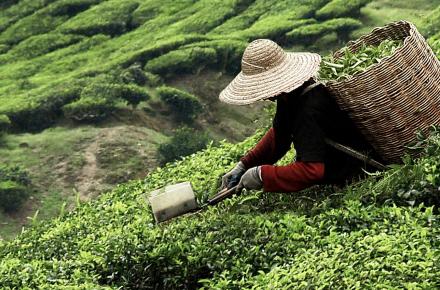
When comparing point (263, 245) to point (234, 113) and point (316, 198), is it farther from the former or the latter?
point (234, 113)

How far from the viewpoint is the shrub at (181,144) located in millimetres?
21750

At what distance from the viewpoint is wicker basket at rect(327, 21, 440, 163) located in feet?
14.7

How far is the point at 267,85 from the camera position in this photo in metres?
4.72

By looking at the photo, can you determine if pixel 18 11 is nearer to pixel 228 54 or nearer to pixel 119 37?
pixel 119 37

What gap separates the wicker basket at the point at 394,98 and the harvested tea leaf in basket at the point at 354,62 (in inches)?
2.7

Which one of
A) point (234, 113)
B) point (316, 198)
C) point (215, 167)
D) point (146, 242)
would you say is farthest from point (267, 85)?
point (234, 113)

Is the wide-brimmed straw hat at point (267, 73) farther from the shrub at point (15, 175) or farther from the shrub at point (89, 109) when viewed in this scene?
the shrub at point (89, 109)

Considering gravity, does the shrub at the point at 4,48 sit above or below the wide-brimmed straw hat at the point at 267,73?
below

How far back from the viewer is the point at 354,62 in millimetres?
4730

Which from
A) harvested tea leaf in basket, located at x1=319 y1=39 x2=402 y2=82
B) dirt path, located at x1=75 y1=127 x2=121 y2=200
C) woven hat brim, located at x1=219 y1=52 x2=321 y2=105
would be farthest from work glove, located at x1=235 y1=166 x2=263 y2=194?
dirt path, located at x1=75 y1=127 x2=121 y2=200

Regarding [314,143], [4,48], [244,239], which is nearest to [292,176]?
[314,143]

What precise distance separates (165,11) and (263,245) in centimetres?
2821

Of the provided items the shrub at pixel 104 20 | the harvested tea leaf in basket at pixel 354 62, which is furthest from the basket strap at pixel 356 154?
the shrub at pixel 104 20

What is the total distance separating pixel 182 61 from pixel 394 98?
22.0 m
